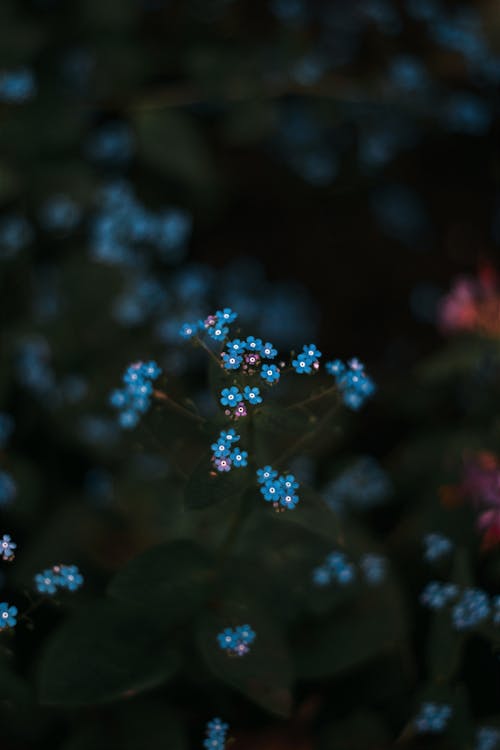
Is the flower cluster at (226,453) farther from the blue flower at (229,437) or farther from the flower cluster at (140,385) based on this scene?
the flower cluster at (140,385)

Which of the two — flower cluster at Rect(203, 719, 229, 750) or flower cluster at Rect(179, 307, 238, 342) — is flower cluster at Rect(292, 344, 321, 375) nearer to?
flower cluster at Rect(179, 307, 238, 342)

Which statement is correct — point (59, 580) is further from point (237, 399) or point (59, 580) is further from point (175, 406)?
point (237, 399)

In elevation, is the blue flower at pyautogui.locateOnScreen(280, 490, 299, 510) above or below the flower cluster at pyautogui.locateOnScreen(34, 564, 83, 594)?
above

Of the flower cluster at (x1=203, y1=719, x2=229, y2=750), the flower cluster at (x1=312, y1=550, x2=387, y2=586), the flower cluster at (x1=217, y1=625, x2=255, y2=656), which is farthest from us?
the flower cluster at (x1=312, y1=550, x2=387, y2=586)

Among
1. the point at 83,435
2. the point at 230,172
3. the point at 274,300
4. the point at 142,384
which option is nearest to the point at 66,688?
the point at 142,384

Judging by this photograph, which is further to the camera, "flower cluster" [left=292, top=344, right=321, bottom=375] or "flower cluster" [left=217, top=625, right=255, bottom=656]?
"flower cluster" [left=217, top=625, right=255, bottom=656]

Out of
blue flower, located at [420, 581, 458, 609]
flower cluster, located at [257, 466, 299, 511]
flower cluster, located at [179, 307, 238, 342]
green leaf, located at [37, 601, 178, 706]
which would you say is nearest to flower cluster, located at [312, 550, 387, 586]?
blue flower, located at [420, 581, 458, 609]
